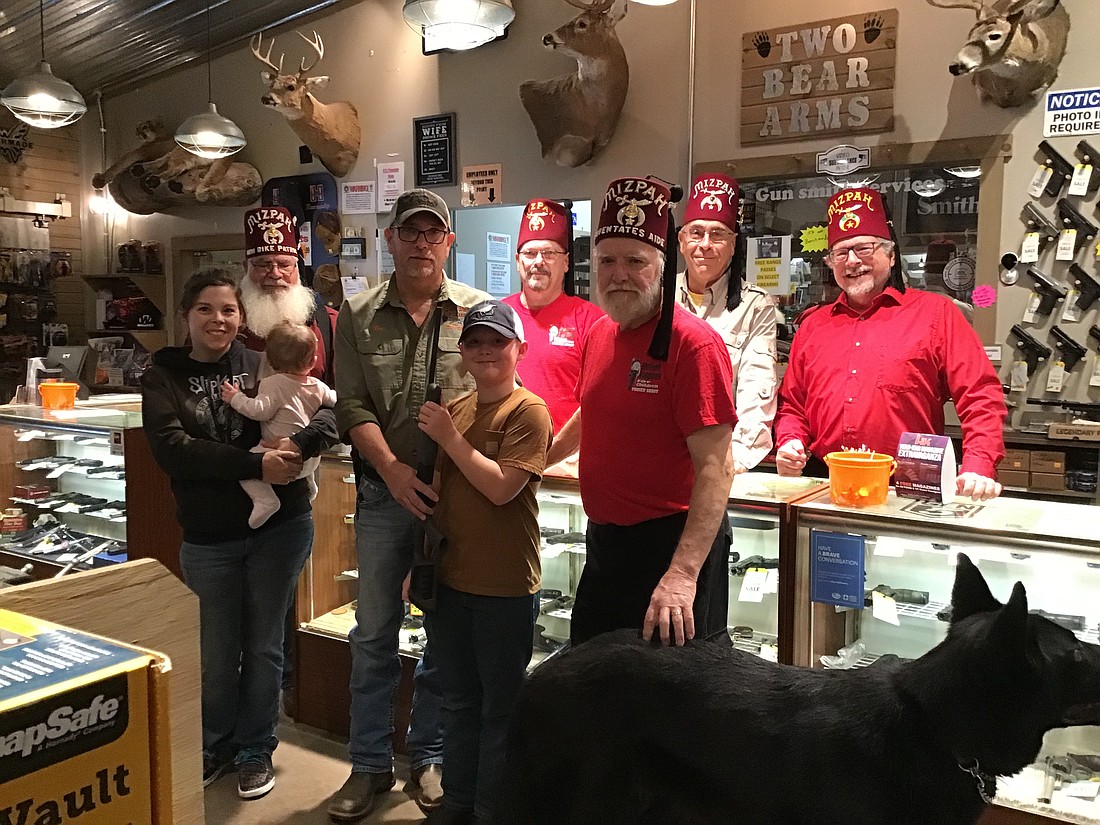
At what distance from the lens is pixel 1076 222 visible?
4371mm

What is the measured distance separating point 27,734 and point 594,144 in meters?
5.37

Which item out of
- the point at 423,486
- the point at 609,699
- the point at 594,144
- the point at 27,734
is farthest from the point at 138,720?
the point at 594,144

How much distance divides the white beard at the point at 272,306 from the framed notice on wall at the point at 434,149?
3112 mm

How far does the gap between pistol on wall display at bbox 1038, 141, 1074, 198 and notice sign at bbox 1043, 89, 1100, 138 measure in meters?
0.06

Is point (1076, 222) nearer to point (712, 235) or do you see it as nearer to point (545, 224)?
point (712, 235)

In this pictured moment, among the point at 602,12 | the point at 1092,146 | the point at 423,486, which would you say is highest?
the point at 602,12

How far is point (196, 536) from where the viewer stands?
294 cm

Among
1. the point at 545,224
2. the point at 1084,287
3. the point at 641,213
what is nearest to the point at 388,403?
the point at 641,213

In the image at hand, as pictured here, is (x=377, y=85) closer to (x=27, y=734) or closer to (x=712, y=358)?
(x=712, y=358)

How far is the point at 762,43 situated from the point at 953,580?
388 centimetres

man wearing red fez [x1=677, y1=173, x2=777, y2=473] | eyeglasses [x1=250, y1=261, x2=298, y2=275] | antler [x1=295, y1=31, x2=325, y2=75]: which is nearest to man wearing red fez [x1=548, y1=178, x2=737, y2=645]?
man wearing red fez [x1=677, y1=173, x2=777, y2=473]

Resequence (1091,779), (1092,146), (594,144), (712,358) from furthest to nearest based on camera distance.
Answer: (594,144), (1092,146), (1091,779), (712,358)

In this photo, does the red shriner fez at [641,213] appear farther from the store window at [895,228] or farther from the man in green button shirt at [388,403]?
the store window at [895,228]

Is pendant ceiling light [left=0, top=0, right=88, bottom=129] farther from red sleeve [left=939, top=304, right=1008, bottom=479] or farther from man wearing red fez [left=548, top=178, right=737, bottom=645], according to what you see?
red sleeve [left=939, top=304, right=1008, bottom=479]
